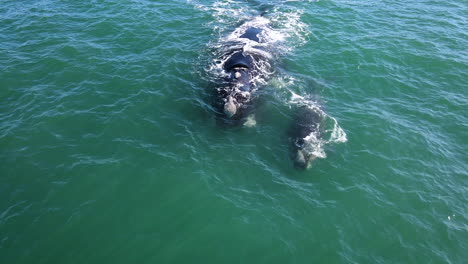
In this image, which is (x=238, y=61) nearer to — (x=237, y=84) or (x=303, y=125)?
(x=237, y=84)

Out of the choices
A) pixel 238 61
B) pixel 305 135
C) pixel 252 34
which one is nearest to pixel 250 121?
pixel 305 135

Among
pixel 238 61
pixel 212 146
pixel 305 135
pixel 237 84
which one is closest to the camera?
pixel 212 146

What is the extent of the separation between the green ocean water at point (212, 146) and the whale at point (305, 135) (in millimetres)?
871

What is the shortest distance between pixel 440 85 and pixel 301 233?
25167mm

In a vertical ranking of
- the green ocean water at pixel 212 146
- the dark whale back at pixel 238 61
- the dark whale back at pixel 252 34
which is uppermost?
the dark whale back at pixel 252 34

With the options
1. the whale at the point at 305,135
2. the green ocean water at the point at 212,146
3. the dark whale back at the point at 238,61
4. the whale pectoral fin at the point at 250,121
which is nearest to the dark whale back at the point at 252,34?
the green ocean water at the point at 212,146

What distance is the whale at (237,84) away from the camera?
98.3 ft

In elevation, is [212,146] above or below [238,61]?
below

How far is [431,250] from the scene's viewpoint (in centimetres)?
2081

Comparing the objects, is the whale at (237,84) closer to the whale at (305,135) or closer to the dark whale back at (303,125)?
the dark whale back at (303,125)

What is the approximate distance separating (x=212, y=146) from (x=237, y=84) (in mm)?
8089

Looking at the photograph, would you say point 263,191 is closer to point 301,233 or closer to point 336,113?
point 301,233

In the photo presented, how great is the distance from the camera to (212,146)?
90.1 ft

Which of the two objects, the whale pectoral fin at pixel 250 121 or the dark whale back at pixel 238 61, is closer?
the whale pectoral fin at pixel 250 121
